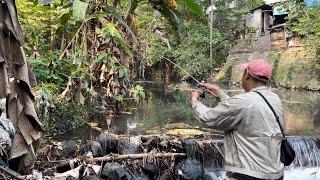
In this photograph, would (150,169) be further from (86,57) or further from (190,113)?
(190,113)

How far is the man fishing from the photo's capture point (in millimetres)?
2910

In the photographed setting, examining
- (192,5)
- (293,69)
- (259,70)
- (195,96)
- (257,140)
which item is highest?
(192,5)

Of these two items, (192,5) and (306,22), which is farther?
(306,22)

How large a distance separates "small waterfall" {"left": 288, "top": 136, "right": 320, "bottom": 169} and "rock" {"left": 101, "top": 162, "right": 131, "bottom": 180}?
163 inches

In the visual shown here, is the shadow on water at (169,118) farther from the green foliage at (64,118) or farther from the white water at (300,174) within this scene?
the white water at (300,174)

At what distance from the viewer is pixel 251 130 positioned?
292cm

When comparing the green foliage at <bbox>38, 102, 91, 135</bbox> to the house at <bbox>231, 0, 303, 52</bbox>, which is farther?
the house at <bbox>231, 0, 303, 52</bbox>

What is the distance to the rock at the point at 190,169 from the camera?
26.6 feet

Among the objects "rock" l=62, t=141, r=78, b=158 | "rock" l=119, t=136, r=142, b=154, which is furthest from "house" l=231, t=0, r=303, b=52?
"rock" l=62, t=141, r=78, b=158

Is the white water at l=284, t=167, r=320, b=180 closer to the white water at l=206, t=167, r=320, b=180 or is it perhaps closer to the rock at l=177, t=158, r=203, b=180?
the white water at l=206, t=167, r=320, b=180

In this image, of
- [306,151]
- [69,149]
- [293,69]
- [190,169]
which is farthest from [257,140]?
[293,69]

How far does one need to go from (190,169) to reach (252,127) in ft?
17.9

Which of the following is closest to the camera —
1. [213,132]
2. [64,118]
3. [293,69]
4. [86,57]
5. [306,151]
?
[306,151]

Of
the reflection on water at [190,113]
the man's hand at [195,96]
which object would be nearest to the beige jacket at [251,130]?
the man's hand at [195,96]
